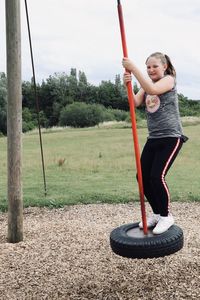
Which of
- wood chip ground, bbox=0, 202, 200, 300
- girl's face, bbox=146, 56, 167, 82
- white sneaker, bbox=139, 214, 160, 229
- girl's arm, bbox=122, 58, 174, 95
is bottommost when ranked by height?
wood chip ground, bbox=0, 202, 200, 300

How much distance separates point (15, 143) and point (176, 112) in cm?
224

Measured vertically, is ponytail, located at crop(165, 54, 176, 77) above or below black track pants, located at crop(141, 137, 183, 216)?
above

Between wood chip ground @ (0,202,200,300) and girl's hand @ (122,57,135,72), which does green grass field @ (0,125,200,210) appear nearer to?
wood chip ground @ (0,202,200,300)

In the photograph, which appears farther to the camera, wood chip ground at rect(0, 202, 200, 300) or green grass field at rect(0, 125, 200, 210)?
green grass field at rect(0, 125, 200, 210)

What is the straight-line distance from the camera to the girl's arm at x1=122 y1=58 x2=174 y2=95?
3445mm

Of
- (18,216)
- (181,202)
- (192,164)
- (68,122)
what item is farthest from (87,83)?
(18,216)

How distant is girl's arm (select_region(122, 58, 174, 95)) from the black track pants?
42cm

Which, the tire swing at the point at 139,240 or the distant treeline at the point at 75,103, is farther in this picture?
the distant treeline at the point at 75,103

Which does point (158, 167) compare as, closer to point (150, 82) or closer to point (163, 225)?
point (163, 225)

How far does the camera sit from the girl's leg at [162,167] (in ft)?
12.0

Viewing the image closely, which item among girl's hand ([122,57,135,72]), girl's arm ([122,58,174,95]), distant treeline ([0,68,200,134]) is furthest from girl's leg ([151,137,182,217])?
distant treeline ([0,68,200,134])

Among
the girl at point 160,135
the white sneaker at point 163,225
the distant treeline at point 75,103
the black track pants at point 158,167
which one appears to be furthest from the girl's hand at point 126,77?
the distant treeline at point 75,103

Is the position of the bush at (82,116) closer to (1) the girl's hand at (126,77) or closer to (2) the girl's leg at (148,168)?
→ (2) the girl's leg at (148,168)

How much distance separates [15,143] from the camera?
530 cm
